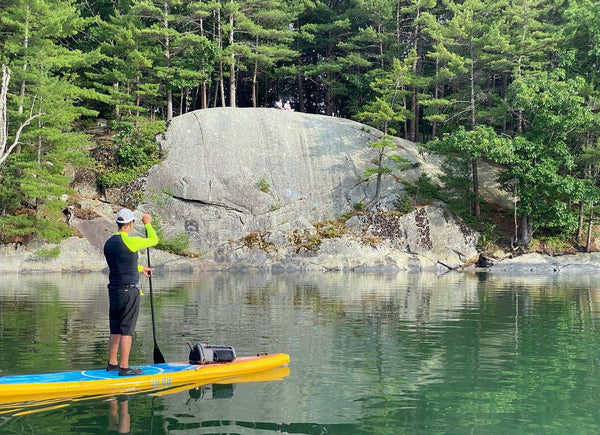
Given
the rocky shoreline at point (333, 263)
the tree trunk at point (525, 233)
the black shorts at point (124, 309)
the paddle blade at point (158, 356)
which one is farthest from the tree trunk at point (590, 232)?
the black shorts at point (124, 309)

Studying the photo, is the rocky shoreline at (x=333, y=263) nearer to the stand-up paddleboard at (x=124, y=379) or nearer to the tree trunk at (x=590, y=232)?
the tree trunk at (x=590, y=232)

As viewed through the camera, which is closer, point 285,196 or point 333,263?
point 333,263

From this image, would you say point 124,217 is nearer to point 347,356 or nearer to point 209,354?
point 209,354

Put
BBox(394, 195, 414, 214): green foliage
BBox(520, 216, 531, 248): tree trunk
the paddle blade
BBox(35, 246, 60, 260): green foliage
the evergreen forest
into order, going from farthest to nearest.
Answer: BBox(394, 195, 414, 214): green foliage
BBox(520, 216, 531, 248): tree trunk
the evergreen forest
BBox(35, 246, 60, 260): green foliage
the paddle blade

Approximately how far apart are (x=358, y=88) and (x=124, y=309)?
1568 inches

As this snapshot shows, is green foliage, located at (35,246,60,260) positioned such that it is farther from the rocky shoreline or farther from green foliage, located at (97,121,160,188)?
green foliage, located at (97,121,160,188)

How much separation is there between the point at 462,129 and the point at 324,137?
389 inches

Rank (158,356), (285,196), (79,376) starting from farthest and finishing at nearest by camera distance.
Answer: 1. (285,196)
2. (158,356)
3. (79,376)

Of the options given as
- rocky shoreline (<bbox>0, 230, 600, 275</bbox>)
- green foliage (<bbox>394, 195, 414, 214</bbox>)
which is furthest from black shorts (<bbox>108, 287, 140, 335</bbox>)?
green foliage (<bbox>394, 195, 414, 214</bbox>)

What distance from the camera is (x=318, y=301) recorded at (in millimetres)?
18156

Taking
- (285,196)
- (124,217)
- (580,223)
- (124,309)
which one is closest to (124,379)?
(124,309)

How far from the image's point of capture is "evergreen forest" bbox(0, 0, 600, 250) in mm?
30344

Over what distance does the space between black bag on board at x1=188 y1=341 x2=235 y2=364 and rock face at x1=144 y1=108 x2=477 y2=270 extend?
22.9m

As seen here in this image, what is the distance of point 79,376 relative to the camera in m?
7.98
